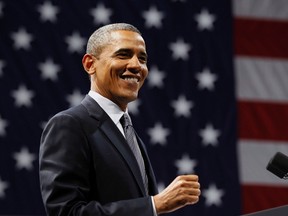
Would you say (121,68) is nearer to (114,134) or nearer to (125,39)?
(125,39)

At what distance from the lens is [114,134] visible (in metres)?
1.70

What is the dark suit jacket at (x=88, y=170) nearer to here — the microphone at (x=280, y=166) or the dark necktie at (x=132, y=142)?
the dark necktie at (x=132, y=142)

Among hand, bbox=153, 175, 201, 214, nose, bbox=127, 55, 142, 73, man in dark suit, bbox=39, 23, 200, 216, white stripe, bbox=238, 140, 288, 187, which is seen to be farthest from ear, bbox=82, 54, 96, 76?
white stripe, bbox=238, 140, 288, 187

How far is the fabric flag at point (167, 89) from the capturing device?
3869 millimetres

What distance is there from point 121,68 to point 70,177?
36cm

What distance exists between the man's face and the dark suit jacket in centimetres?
10

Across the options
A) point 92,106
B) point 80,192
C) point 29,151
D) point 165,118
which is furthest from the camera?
point 165,118

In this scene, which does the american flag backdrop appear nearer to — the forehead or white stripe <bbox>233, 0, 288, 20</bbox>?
white stripe <bbox>233, 0, 288, 20</bbox>

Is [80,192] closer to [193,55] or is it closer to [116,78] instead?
[116,78]

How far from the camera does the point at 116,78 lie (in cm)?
176

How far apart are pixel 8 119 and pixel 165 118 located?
99cm

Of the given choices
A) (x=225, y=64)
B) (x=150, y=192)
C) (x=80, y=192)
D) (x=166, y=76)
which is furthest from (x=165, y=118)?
(x=80, y=192)

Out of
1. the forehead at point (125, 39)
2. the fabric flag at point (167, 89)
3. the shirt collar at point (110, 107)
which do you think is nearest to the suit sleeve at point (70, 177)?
the shirt collar at point (110, 107)

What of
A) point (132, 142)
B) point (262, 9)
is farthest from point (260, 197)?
point (132, 142)
